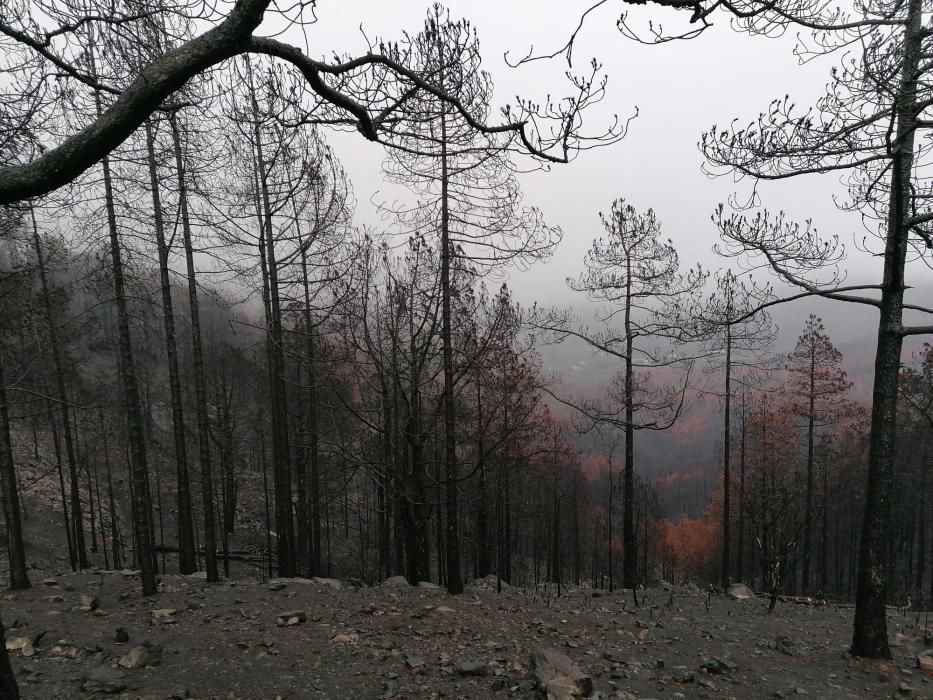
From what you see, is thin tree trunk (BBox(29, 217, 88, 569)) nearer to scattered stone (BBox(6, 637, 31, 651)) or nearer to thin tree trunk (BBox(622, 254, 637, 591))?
scattered stone (BBox(6, 637, 31, 651))

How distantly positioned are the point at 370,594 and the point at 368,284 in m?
5.98

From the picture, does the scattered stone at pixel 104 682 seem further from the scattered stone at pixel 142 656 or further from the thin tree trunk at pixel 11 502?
the thin tree trunk at pixel 11 502

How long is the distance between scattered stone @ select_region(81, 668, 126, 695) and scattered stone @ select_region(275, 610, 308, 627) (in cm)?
206

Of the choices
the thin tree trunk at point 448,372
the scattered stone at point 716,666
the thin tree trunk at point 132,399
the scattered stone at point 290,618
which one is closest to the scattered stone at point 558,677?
the scattered stone at point 716,666

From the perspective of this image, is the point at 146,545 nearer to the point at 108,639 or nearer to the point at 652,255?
the point at 108,639

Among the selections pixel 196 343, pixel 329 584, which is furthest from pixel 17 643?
pixel 196 343

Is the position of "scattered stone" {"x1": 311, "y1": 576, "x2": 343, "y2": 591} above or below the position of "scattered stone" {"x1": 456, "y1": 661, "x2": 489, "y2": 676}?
below

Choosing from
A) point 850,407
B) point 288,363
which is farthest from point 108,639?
point 850,407

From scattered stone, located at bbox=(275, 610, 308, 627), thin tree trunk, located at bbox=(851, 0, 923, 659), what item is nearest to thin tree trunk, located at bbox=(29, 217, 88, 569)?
scattered stone, located at bbox=(275, 610, 308, 627)

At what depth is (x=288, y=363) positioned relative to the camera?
51.5 feet

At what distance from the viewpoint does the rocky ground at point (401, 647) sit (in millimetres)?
4781

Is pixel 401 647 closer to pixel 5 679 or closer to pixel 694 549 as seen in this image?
pixel 5 679

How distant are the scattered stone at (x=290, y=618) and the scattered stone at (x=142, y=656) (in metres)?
1.57

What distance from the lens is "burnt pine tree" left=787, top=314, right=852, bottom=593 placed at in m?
17.2
